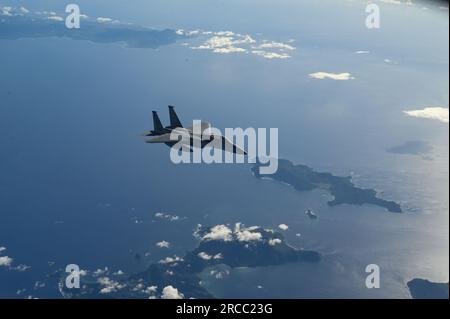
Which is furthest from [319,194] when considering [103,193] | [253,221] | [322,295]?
[103,193]

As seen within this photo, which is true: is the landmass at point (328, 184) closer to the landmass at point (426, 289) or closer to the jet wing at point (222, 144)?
the landmass at point (426, 289)

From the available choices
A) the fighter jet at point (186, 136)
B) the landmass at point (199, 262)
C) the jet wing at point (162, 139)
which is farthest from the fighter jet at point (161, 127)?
the landmass at point (199, 262)

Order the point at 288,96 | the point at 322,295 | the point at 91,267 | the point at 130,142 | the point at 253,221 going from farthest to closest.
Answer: the point at 288,96
the point at 130,142
the point at 253,221
the point at 91,267
the point at 322,295

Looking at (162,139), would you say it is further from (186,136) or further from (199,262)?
(199,262)

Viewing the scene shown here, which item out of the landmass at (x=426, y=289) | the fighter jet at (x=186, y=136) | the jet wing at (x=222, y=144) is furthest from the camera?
the landmass at (x=426, y=289)

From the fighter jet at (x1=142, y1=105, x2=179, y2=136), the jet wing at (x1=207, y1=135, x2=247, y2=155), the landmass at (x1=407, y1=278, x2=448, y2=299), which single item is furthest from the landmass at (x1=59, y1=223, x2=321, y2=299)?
the fighter jet at (x1=142, y1=105, x2=179, y2=136)

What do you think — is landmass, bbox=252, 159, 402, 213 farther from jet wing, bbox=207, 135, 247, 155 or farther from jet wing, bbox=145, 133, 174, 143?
jet wing, bbox=145, 133, 174, 143

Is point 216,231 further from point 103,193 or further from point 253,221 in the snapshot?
point 103,193
